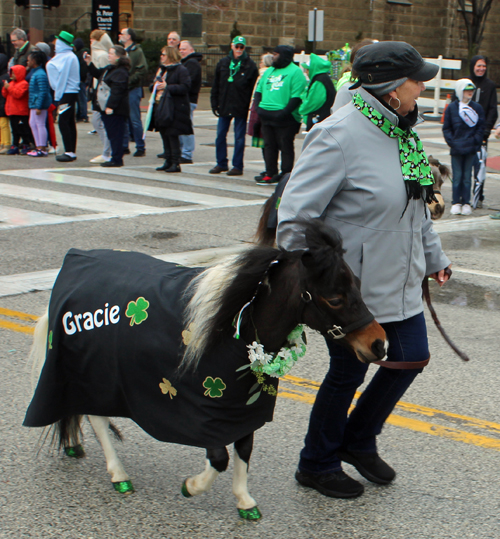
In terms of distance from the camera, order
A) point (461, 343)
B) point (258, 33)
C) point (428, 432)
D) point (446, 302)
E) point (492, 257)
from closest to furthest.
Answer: point (428, 432)
point (461, 343)
point (446, 302)
point (492, 257)
point (258, 33)

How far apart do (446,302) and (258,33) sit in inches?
1169

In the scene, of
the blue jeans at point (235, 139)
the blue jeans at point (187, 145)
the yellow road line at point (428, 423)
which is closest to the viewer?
the yellow road line at point (428, 423)

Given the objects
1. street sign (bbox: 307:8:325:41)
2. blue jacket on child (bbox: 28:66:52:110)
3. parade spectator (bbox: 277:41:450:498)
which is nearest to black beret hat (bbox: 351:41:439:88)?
parade spectator (bbox: 277:41:450:498)

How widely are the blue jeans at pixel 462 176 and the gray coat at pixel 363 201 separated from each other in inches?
318

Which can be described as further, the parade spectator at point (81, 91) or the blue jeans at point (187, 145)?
the parade spectator at point (81, 91)

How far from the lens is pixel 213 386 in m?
2.96

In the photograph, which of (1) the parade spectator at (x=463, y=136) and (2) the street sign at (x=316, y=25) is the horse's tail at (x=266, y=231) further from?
(2) the street sign at (x=316, y=25)

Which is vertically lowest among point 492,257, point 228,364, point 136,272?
point 492,257

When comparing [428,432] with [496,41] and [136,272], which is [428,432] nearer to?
[136,272]

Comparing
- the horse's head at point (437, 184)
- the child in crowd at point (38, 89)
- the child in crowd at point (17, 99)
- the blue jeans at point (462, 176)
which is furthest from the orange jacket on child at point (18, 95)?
the horse's head at point (437, 184)

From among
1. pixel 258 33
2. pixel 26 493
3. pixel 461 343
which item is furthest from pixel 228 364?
pixel 258 33

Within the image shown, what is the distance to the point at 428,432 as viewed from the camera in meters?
4.12

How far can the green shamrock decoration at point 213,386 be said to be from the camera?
2.95 metres

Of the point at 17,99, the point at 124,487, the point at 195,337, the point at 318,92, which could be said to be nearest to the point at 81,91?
the point at 17,99
